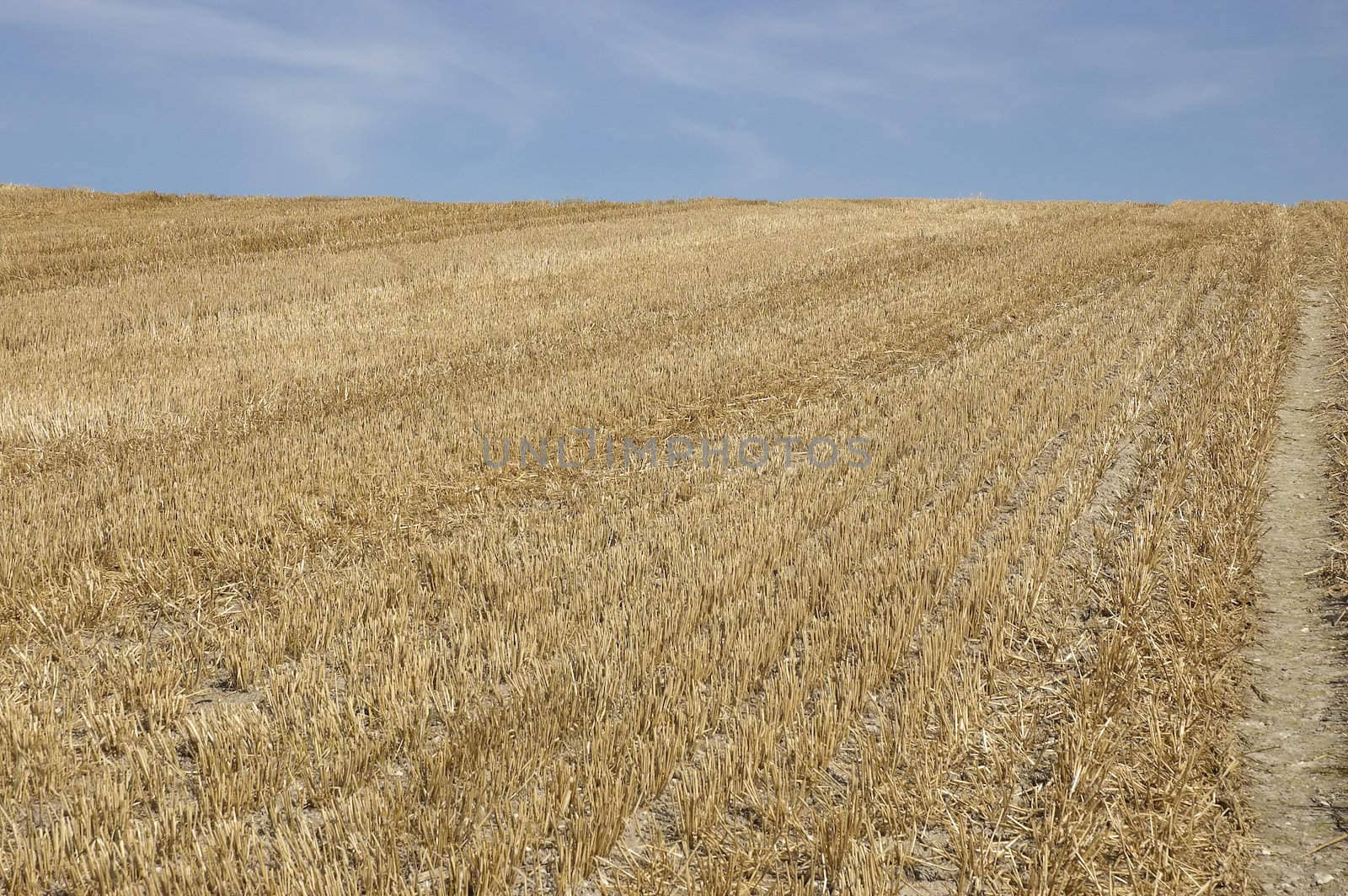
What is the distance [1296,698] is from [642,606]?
10.7 ft

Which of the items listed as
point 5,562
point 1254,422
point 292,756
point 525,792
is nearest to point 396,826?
point 525,792

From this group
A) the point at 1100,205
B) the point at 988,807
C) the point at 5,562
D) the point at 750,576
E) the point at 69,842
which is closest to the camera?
the point at 69,842

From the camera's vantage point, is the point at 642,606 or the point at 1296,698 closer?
the point at 1296,698

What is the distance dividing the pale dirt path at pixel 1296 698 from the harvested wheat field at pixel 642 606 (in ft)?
0.25

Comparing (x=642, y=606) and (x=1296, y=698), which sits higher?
(x=642, y=606)

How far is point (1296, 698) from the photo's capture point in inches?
178

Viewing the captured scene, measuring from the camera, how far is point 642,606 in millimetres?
4965

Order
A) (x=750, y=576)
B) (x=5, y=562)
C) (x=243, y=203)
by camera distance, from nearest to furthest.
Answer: (x=750, y=576)
(x=5, y=562)
(x=243, y=203)

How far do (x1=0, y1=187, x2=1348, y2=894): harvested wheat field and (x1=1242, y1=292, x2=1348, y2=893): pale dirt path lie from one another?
0.25 feet

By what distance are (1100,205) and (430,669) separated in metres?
33.1

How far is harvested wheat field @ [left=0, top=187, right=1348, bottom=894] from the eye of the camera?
3.33 m

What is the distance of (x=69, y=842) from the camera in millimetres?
3301

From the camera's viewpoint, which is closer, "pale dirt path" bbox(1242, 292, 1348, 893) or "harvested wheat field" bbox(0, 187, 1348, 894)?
"harvested wheat field" bbox(0, 187, 1348, 894)

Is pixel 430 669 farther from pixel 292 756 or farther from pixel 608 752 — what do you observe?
pixel 608 752
